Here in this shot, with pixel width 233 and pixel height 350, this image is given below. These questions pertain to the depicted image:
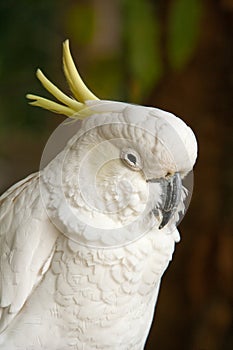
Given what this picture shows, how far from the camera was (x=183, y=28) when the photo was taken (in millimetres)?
1821

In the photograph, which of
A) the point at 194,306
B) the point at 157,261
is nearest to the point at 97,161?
the point at 157,261

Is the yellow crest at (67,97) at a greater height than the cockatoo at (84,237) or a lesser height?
greater

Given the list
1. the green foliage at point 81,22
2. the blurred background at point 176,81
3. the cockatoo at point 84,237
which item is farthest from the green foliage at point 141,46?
the cockatoo at point 84,237

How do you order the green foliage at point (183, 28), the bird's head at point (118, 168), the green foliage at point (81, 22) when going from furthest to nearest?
the green foliage at point (81, 22) < the green foliage at point (183, 28) < the bird's head at point (118, 168)

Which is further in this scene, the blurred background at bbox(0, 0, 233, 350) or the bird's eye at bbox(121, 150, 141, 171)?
the blurred background at bbox(0, 0, 233, 350)

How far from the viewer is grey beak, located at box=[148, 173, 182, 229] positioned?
0.76 meters

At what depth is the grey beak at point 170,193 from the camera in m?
0.76

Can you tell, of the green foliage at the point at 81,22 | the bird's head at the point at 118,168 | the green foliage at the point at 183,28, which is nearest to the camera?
the bird's head at the point at 118,168

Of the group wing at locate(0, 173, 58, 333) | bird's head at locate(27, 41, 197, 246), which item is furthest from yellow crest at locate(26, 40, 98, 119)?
wing at locate(0, 173, 58, 333)

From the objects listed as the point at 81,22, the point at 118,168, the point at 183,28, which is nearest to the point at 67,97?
the point at 118,168

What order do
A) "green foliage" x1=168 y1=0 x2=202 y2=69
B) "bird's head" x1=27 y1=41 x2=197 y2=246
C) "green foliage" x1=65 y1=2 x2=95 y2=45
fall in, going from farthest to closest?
"green foliage" x1=65 y1=2 x2=95 y2=45 < "green foliage" x1=168 y1=0 x2=202 y2=69 < "bird's head" x1=27 y1=41 x2=197 y2=246

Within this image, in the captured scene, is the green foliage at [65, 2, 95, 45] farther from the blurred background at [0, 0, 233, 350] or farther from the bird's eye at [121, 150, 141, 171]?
the bird's eye at [121, 150, 141, 171]

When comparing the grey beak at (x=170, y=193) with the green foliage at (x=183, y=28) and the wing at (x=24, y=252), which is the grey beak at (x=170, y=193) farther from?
the green foliage at (x=183, y=28)

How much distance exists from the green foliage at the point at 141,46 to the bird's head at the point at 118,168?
1.05m
